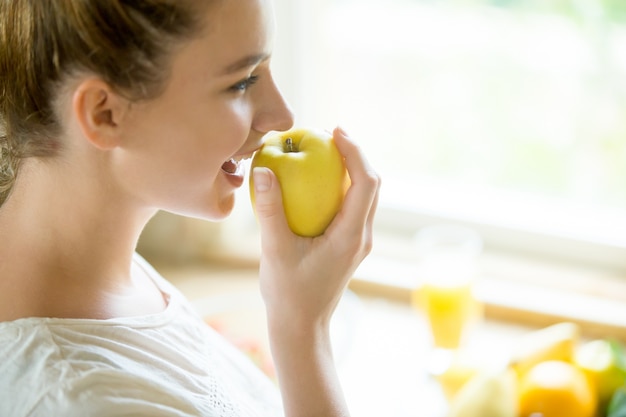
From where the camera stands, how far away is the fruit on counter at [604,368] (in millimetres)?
1284

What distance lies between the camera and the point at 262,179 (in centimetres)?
93

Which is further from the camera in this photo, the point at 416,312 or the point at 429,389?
the point at 416,312

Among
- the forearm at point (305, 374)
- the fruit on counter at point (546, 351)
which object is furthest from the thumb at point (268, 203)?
the fruit on counter at point (546, 351)

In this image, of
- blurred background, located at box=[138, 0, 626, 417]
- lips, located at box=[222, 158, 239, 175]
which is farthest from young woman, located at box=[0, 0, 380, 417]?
blurred background, located at box=[138, 0, 626, 417]

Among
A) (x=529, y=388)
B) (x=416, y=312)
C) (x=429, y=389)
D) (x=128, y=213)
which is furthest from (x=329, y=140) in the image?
(x=416, y=312)

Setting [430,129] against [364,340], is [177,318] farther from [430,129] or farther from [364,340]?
[430,129]

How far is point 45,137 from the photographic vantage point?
0.87m

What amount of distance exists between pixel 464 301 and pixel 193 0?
843 mm

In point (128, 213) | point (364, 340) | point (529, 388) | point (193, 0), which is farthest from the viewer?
point (364, 340)

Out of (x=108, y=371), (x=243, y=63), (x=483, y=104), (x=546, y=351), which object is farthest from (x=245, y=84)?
(x=483, y=104)

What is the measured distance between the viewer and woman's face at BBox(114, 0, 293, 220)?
0.83 meters

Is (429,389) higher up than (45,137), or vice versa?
(45,137)

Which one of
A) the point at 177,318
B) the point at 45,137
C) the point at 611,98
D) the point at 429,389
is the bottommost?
the point at 429,389

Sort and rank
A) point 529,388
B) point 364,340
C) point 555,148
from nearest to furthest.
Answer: point 529,388 < point 364,340 < point 555,148
